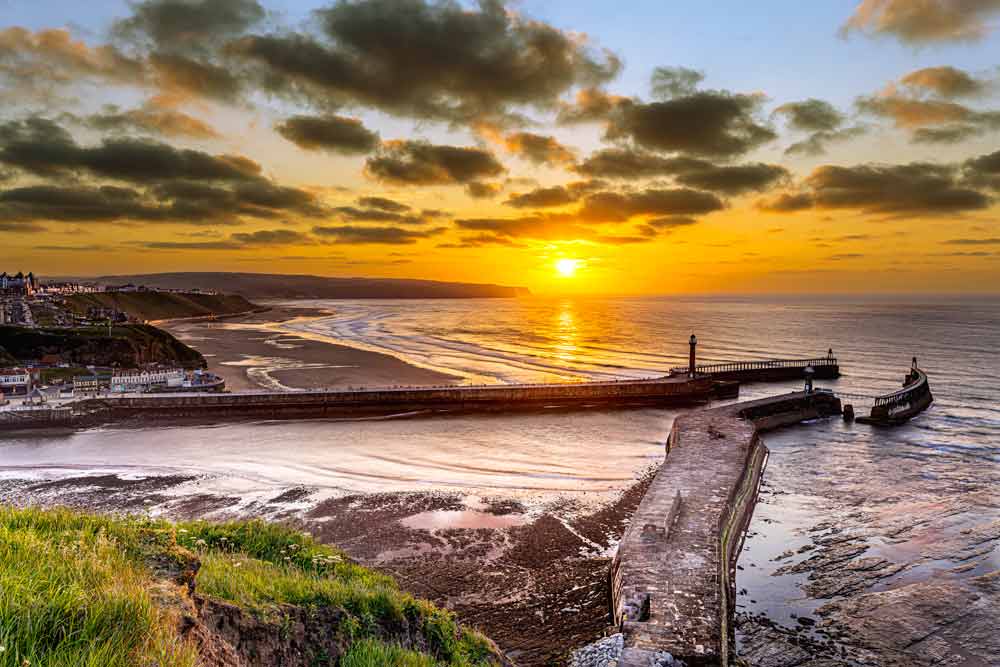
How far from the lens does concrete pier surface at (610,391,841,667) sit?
8789 millimetres

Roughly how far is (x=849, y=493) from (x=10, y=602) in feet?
71.9

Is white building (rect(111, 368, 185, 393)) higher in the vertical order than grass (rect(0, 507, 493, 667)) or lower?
lower

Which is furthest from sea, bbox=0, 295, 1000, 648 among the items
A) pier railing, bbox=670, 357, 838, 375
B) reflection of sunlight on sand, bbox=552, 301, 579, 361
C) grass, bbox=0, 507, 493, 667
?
reflection of sunlight on sand, bbox=552, 301, 579, 361

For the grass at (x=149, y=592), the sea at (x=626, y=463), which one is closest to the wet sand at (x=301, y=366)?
the sea at (x=626, y=463)

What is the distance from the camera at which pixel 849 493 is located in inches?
737

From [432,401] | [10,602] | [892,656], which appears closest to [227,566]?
[10,602]

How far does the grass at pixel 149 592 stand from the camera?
3.27m

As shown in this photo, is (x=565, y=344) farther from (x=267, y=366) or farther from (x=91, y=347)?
(x=91, y=347)

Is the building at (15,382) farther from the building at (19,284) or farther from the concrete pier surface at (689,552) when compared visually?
the building at (19,284)

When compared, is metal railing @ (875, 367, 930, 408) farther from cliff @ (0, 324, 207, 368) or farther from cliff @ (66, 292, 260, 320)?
cliff @ (66, 292, 260, 320)

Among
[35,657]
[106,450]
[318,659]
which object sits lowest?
[106,450]

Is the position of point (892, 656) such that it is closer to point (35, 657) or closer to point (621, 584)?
point (621, 584)

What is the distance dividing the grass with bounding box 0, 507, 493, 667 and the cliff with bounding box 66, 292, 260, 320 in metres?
118

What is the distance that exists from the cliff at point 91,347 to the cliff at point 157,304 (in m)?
59.3
